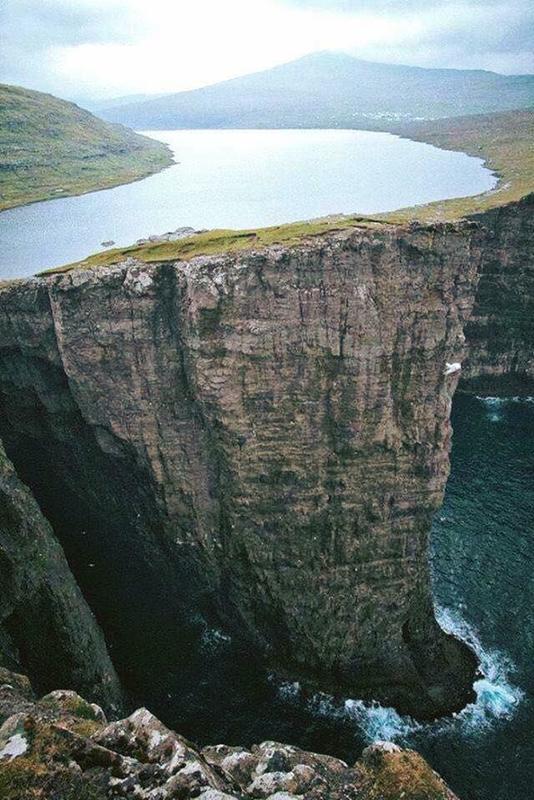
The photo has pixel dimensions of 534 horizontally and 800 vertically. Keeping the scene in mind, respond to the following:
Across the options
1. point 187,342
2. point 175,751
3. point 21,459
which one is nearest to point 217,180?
point 21,459

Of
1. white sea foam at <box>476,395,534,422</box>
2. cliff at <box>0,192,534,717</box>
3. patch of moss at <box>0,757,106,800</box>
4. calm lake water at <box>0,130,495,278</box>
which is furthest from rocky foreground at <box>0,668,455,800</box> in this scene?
white sea foam at <box>476,395,534,422</box>

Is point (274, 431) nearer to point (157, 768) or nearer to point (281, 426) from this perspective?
point (281, 426)

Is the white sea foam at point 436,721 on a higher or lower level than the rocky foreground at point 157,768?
lower

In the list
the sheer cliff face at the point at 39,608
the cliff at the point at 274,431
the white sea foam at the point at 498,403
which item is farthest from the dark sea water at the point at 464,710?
the white sea foam at the point at 498,403

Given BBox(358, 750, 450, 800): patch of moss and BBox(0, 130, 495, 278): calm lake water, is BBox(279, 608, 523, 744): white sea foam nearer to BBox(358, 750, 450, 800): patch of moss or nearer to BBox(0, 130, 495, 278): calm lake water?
BBox(358, 750, 450, 800): patch of moss

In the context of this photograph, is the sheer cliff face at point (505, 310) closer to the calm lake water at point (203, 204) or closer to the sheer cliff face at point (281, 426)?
the calm lake water at point (203, 204)

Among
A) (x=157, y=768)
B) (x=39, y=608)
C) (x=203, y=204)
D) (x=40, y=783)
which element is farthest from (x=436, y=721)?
(x=203, y=204)
